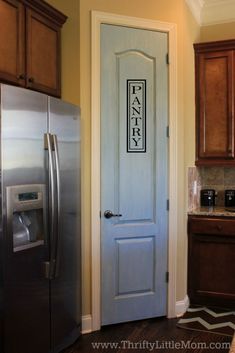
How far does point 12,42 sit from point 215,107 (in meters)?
2.14

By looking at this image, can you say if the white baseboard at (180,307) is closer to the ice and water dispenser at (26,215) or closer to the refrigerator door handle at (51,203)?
the refrigerator door handle at (51,203)

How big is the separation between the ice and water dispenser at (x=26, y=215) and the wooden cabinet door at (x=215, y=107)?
77.2 inches

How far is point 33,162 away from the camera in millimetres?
2289

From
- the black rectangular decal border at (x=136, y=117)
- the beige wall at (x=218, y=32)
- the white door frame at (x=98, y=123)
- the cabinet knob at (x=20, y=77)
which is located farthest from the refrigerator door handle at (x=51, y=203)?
the beige wall at (x=218, y=32)

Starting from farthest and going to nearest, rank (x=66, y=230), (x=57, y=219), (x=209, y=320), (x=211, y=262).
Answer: (x=211, y=262)
(x=209, y=320)
(x=66, y=230)
(x=57, y=219)

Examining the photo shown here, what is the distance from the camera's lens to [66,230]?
8.59 feet

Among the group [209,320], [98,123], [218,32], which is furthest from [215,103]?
[209,320]

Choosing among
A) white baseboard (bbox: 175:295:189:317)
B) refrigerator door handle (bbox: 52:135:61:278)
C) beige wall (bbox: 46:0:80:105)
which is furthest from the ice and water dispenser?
white baseboard (bbox: 175:295:189:317)

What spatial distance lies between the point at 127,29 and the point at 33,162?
1.48 metres

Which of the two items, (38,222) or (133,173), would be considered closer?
(38,222)

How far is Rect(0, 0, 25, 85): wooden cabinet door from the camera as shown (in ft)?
7.48

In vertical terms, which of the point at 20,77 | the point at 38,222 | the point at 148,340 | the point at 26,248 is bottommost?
the point at 148,340

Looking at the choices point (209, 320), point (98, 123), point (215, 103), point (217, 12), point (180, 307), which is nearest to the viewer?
point (98, 123)

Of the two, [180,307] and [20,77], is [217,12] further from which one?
[180,307]
